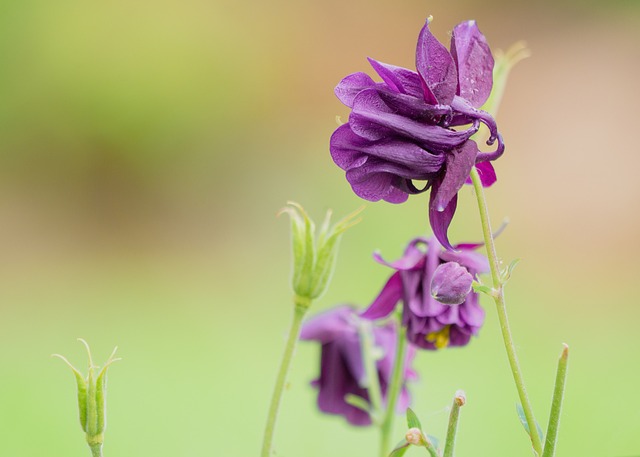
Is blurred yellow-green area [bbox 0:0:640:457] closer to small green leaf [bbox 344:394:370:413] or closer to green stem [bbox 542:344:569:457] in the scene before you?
small green leaf [bbox 344:394:370:413]

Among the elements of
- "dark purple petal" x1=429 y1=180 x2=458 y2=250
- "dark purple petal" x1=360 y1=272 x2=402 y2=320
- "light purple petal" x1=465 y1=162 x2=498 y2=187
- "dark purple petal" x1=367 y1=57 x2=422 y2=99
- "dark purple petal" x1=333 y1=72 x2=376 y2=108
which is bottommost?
"dark purple petal" x1=360 y1=272 x2=402 y2=320

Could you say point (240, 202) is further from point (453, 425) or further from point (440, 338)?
point (453, 425)

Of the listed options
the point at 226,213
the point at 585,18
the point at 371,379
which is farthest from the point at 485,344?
the point at 585,18

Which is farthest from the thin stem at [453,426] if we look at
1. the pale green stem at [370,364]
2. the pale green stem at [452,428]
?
the pale green stem at [370,364]

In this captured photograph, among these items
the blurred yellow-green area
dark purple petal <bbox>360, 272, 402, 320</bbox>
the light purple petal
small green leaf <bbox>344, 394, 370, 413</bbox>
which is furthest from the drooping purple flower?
the blurred yellow-green area

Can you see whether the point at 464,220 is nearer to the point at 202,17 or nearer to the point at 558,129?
the point at 558,129

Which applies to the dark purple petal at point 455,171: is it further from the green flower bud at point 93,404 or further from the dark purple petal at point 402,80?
the green flower bud at point 93,404

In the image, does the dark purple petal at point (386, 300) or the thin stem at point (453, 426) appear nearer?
the thin stem at point (453, 426)

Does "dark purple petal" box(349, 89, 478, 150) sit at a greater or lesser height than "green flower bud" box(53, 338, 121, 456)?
greater
